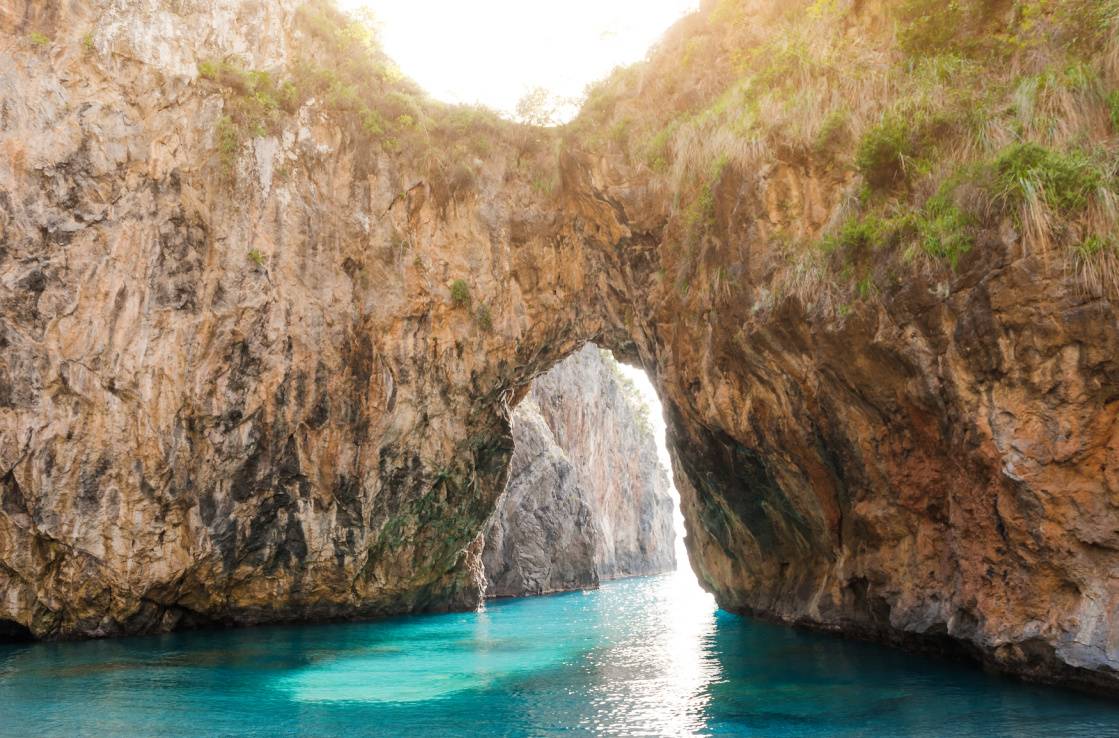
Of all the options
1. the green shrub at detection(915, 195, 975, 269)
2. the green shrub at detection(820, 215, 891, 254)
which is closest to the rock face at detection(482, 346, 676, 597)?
the green shrub at detection(820, 215, 891, 254)

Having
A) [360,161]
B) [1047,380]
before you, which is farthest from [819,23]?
[360,161]

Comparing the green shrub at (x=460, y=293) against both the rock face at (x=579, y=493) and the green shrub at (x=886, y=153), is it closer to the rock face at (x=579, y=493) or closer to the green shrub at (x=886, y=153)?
the green shrub at (x=886, y=153)

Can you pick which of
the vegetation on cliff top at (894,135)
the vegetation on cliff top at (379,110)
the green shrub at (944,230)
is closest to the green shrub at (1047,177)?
the vegetation on cliff top at (894,135)

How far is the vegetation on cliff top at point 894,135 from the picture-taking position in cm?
989

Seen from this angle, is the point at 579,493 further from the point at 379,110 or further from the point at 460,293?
the point at 379,110

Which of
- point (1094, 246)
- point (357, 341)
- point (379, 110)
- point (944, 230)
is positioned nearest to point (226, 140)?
point (379, 110)

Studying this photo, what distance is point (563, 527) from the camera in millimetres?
38406

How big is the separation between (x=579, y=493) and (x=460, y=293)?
2171cm

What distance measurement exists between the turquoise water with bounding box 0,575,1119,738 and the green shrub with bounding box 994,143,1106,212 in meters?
6.06

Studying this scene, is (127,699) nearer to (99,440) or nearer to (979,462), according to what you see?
(99,440)

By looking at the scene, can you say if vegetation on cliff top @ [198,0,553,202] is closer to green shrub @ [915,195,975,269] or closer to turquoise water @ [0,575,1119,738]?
green shrub @ [915,195,975,269]

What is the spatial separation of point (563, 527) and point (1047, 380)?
3015cm

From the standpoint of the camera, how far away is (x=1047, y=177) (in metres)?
9.77

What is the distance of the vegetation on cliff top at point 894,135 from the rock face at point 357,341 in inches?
7.2
